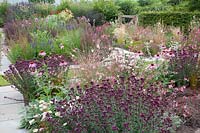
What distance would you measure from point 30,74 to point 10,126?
0.92 meters

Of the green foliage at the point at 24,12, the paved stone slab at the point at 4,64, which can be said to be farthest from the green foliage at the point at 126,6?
Answer: the paved stone slab at the point at 4,64

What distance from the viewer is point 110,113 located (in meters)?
3.21

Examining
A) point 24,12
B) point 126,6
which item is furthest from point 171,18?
point 126,6

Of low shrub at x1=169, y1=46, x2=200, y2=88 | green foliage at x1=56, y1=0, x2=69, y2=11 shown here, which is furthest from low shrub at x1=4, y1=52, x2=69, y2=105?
green foliage at x1=56, y1=0, x2=69, y2=11

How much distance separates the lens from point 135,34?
10406 mm

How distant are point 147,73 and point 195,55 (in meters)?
0.90

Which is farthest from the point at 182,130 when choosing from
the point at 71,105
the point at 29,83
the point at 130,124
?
the point at 29,83

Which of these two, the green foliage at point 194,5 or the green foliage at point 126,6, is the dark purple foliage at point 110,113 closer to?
the green foliage at point 194,5

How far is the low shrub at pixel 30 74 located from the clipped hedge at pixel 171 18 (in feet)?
26.0

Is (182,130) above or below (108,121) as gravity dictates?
below

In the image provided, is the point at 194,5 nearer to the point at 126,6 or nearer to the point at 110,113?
the point at 126,6

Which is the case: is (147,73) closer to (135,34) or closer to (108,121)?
(108,121)

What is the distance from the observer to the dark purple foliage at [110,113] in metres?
3.15

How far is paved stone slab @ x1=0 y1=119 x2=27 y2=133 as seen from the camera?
4.09 metres
